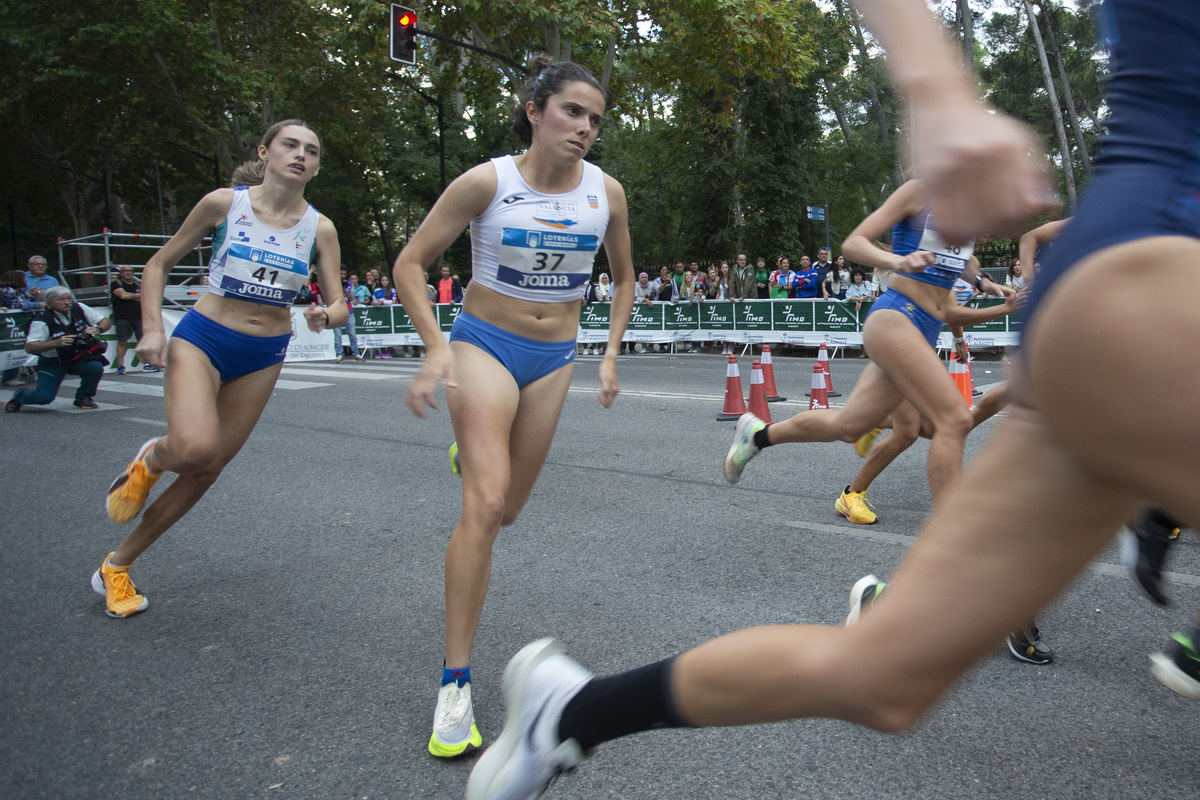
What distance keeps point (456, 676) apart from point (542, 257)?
147 centimetres

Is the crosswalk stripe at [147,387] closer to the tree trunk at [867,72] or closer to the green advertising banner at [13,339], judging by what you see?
the green advertising banner at [13,339]

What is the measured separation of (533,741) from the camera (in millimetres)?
1632

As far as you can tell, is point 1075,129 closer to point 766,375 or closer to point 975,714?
point 766,375

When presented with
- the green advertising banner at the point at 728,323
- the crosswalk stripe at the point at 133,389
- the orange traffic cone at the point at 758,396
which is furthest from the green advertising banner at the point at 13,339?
the orange traffic cone at the point at 758,396

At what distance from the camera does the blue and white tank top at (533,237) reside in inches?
123

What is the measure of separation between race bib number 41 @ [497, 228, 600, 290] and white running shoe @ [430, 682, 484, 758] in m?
1.42

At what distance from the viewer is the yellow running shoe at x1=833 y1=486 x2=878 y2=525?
482 cm

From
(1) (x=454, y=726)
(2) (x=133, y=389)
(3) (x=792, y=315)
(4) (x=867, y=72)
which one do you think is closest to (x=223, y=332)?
(1) (x=454, y=726)

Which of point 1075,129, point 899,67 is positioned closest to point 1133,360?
point 899,67

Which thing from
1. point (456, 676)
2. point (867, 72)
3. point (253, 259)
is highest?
point (867, 72)

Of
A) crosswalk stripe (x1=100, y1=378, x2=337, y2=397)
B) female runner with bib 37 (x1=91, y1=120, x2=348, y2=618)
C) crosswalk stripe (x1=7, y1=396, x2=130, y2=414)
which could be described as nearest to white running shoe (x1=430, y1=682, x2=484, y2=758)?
female runner with bib 37 (x1=91, y1=120, x2=348, y2=618)

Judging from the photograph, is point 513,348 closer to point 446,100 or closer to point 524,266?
point 524,266

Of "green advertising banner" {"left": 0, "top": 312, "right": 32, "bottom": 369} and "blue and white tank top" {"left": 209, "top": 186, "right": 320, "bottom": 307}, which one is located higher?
"blue and white tank top" {"left": 209, "top": 186, "right": 320, "bottom": 307}

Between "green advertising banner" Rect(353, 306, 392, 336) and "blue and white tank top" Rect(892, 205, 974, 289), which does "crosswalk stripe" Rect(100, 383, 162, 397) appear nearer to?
"green advertising banner" Rect(353, 306, 392, 336)
